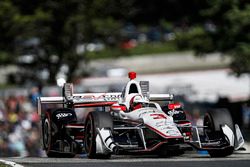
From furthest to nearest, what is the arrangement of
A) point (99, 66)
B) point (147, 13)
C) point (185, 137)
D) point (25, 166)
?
point (99, 66) → point (147, 13) → point (185, 137) → point (25, 166)

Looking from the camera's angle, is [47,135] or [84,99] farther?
[84,99]

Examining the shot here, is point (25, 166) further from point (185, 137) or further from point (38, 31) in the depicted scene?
point (38, 31)

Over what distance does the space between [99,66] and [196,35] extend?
55.7 ft

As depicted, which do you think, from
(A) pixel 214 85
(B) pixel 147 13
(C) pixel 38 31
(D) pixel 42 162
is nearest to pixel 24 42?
(C) pixel 38 31

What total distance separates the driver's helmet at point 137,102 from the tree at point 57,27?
13.9 m

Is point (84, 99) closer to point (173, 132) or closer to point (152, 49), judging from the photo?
point (173, 132)

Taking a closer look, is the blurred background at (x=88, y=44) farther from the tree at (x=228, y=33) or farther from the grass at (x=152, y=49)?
the grass at (x=152, y=49)

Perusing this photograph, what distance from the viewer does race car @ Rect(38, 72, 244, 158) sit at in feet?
46.2

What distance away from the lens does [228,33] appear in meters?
25.0

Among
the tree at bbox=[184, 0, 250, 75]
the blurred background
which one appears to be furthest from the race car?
the tree at bbox=[184, 0, 250, 75]

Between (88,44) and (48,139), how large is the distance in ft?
49.0

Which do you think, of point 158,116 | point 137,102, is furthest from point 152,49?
point 158,116

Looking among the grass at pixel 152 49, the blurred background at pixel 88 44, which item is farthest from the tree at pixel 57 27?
the grass at pixel 152 49

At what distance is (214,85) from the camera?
40.9m
